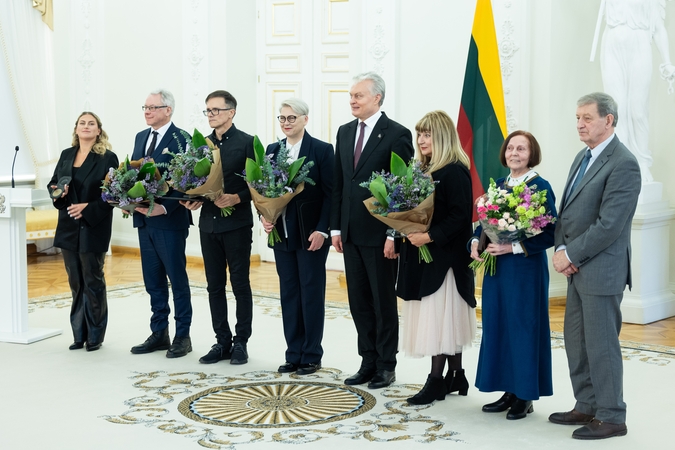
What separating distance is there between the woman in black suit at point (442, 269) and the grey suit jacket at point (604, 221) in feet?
2.15

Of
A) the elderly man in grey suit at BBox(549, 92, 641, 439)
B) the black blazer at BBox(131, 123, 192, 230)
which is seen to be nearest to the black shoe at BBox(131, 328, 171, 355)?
the black blazer at BBox(131, 123, 192, 230)

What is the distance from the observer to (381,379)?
17.0 ft

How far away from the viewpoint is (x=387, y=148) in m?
5.10

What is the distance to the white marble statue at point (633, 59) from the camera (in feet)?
23.9

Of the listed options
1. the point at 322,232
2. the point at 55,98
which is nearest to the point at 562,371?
the point at 322,232

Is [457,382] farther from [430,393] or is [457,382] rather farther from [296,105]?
[296,105]

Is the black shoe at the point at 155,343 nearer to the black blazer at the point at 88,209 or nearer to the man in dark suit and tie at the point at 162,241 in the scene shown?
the man in dark suit and tie at the point at 162,241

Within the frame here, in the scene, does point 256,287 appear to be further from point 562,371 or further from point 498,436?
point 498,436

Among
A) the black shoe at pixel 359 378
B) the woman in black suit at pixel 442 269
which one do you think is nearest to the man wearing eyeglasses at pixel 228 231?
the black shoe at pixel 359 378

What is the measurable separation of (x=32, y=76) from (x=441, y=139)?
7.78 metres

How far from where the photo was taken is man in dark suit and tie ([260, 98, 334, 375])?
5.45 m

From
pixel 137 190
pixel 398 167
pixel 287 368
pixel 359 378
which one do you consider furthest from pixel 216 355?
pixel 398 167

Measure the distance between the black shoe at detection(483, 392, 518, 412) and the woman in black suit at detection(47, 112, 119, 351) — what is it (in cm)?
286

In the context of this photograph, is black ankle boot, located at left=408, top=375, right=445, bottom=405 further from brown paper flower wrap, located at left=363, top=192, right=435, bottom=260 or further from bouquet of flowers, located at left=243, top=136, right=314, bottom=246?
bouquet of flowers, located at left=243, top=136, right=314, bottom=246
